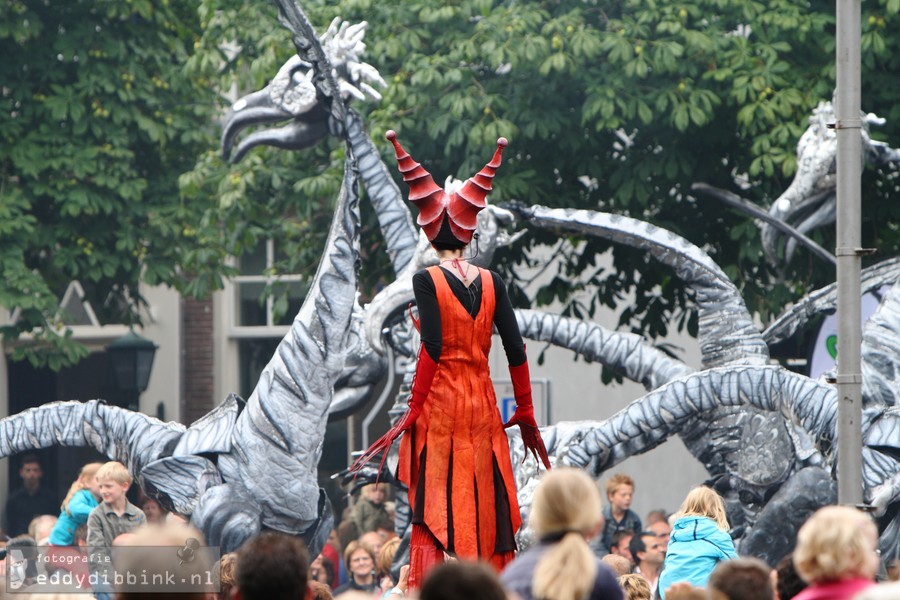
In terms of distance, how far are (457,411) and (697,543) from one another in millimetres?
1424

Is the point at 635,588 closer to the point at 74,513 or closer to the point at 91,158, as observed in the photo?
the point at 74,513

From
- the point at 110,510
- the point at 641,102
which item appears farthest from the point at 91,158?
the point at 110,510

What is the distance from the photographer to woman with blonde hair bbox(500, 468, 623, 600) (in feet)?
15.1

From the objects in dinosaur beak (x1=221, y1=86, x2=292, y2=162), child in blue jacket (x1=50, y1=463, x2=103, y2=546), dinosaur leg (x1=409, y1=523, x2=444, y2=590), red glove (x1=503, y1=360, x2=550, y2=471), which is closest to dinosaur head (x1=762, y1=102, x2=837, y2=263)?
dinosaur beak (x1=221, y1=86, x2=292, y2=162)

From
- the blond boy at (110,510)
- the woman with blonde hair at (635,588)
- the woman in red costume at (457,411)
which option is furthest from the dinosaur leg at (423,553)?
the blond boy at (110,510)

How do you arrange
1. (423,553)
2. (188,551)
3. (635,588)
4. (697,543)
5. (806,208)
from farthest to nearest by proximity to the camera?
(806,208)
(697,543)
(635,588)
(423,553)
(188,551)

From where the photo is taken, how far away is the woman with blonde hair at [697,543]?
733cm

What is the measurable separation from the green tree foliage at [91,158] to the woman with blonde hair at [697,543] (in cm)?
790

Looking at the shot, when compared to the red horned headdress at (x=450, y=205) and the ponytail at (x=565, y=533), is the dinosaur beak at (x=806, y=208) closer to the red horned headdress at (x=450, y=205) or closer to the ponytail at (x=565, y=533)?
the red horned headdress at (x=450, y=205)

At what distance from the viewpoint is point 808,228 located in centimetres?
1152

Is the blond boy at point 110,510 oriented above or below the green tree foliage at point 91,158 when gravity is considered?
below

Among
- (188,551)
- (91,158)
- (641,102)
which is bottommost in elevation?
(188,551)

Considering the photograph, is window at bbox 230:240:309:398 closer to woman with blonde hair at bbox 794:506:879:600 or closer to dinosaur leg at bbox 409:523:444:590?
dinosaur leg at bbox 409:523:444:590

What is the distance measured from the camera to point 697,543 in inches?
289
